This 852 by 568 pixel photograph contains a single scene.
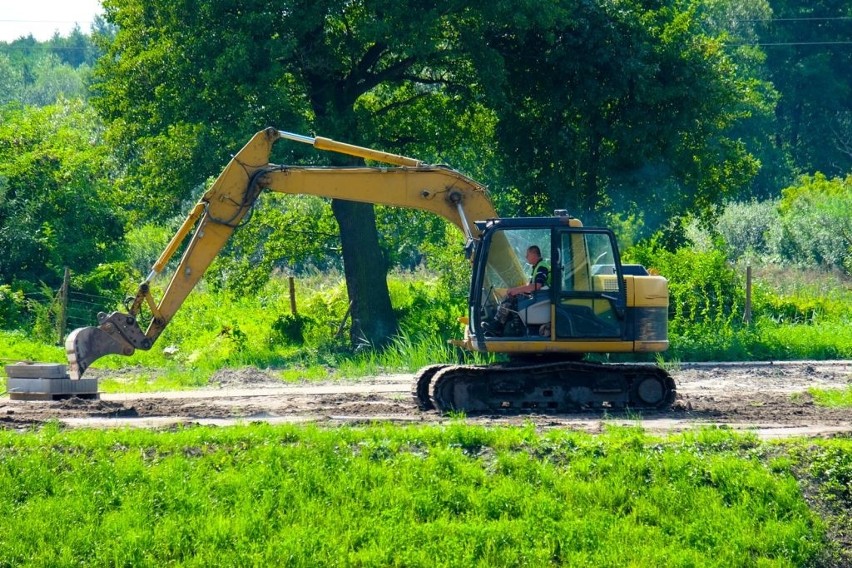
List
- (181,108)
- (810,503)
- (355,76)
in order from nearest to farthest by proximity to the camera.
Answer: (810,503), (181,108), (355,76)

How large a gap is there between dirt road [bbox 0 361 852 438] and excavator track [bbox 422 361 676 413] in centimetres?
32

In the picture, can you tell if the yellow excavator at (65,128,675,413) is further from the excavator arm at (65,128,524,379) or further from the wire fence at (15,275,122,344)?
the wire fence at (15,275,122,344)

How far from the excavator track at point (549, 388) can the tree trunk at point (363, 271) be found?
9.52m

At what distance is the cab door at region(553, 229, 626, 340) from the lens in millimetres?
16328

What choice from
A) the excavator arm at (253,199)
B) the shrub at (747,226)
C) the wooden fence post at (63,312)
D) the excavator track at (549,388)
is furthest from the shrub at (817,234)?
the excavator arm at (253,199)

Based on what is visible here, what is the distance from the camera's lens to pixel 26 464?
13141 millimetres

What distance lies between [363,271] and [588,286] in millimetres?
10766

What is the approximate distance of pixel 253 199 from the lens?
17.5 metres

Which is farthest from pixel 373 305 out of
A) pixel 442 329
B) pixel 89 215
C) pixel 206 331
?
pixel 89 215

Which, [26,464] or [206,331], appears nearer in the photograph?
[26,464]

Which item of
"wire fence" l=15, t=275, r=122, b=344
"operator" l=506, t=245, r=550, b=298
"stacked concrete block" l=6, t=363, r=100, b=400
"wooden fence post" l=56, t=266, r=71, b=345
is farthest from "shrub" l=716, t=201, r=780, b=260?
"stacked concrete block" l=6, t=363, r=100, b=400

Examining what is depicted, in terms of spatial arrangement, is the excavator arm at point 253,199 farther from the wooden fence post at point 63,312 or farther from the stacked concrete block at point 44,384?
the wooden fence post at point 63,312

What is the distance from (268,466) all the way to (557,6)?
14795mm

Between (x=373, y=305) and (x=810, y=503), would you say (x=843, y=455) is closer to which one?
(x=810, y=503)
